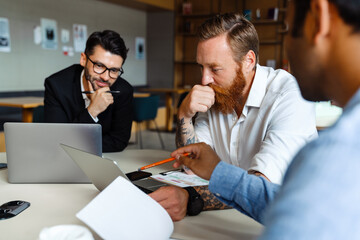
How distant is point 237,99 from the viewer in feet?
5.49

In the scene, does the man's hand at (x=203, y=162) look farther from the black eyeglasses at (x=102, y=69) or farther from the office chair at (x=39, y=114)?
the office chair at (x=39, y=114)

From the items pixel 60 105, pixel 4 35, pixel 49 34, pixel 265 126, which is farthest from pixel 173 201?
pixel 49 34

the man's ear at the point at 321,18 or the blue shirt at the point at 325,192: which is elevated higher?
the man's ear at the point at 321,18

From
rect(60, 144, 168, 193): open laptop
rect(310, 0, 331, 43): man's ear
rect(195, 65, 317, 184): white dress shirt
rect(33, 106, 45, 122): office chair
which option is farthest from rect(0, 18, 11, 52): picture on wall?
rect(310, 0, 331, 43): man's ear

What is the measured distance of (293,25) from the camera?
1.81ft

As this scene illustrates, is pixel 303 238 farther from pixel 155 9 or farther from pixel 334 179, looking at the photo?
pixel 155 9

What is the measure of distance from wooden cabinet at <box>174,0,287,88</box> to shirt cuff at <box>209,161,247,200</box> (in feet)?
20.6

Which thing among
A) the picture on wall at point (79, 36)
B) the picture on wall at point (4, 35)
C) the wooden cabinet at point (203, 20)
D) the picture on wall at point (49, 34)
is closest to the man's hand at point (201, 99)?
the picture on wall at point (4, 35)

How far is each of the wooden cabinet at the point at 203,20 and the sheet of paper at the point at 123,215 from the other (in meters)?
6.37

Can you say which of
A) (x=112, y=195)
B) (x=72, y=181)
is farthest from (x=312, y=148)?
(x=72, y=181)

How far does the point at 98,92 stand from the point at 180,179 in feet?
3.15

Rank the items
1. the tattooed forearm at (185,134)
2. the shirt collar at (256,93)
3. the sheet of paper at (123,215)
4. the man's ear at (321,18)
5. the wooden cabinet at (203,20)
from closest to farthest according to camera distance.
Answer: the man's ear at (321,18) → the sheet of paper at (123,215) → the shirt collar at (256,93) → the tattooed forearm at (185,134) → the wooden cabinet at (203,20)

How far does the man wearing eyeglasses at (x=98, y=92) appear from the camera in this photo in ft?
6.75

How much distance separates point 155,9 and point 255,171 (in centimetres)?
708
